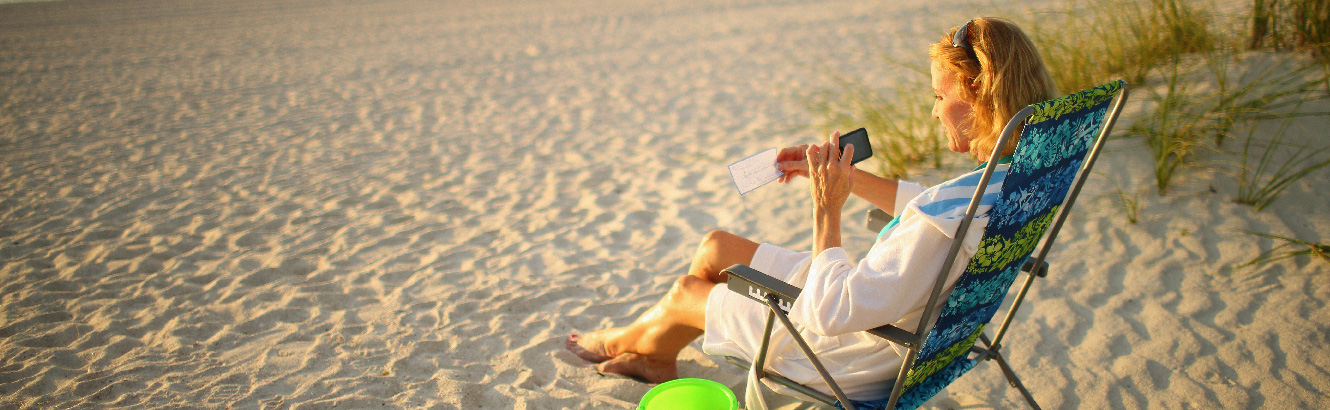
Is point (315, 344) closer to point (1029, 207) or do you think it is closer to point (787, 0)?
point (1029, 207)

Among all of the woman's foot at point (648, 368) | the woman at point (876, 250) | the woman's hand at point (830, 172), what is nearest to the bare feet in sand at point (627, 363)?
the woman's foot at point (648, 368)

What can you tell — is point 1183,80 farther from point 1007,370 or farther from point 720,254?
point 720,254

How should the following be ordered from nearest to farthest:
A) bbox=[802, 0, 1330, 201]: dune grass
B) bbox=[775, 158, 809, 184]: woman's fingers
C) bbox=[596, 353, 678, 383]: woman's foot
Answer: bbox=[775, 158, 809, 184]: woman's fingers → bbox=[596, 353, 678, 383]: woman's foot → bbox=[802, 0, 1330, 201]: dune grass

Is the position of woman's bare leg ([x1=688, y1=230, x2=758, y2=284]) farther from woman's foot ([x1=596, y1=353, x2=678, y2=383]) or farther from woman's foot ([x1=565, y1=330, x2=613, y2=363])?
woman's foot ([x1=565, y1=330, x2=613, y2=363])

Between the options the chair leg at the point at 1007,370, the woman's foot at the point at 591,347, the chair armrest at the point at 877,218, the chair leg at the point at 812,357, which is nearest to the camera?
the chair leg at the point at 812,357

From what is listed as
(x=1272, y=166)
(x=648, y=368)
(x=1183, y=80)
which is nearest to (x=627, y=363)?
(x=648, y=368)

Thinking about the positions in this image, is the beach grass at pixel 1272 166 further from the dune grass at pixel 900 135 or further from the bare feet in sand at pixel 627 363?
the bare feet in sand at pixel 627 363

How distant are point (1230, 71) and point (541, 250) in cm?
391

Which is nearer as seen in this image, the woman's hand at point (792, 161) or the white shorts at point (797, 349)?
the white shorts at point (797, 349)

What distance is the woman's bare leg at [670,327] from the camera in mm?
2129

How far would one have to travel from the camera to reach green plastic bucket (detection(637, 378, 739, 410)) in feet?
6.55

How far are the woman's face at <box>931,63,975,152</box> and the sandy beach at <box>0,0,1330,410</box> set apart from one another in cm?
109

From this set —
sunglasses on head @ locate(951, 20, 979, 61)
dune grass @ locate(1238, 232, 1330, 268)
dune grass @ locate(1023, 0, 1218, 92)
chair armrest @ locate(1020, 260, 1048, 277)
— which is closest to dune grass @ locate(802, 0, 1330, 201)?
dune grass @ locate(1023, 0, 1218, 92)

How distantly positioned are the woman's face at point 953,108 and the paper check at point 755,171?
431 mm
